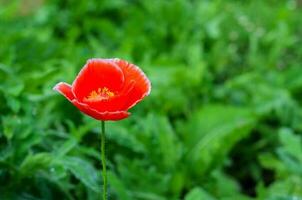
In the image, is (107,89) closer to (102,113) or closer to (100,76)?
(100,76)

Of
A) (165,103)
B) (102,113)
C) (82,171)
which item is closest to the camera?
(102,113)

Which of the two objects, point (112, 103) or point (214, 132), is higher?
point (214, 132)

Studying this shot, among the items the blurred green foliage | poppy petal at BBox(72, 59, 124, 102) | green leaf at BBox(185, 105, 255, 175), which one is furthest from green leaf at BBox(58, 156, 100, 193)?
green leaf at BBox(185, 105, 255, 175)

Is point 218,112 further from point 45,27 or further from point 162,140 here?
point 45,27

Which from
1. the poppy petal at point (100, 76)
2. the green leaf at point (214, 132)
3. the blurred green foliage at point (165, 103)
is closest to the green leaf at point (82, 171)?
the blurred green foliage at point (165, 103)

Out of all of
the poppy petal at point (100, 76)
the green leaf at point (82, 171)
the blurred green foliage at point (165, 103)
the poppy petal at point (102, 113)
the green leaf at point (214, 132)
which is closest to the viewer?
the poppy petal at point (102, 113)

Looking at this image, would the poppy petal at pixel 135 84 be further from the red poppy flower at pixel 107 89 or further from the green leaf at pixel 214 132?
the green leaf at pixel 214 132

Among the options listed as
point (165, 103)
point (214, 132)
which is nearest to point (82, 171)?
point (214, 132)
